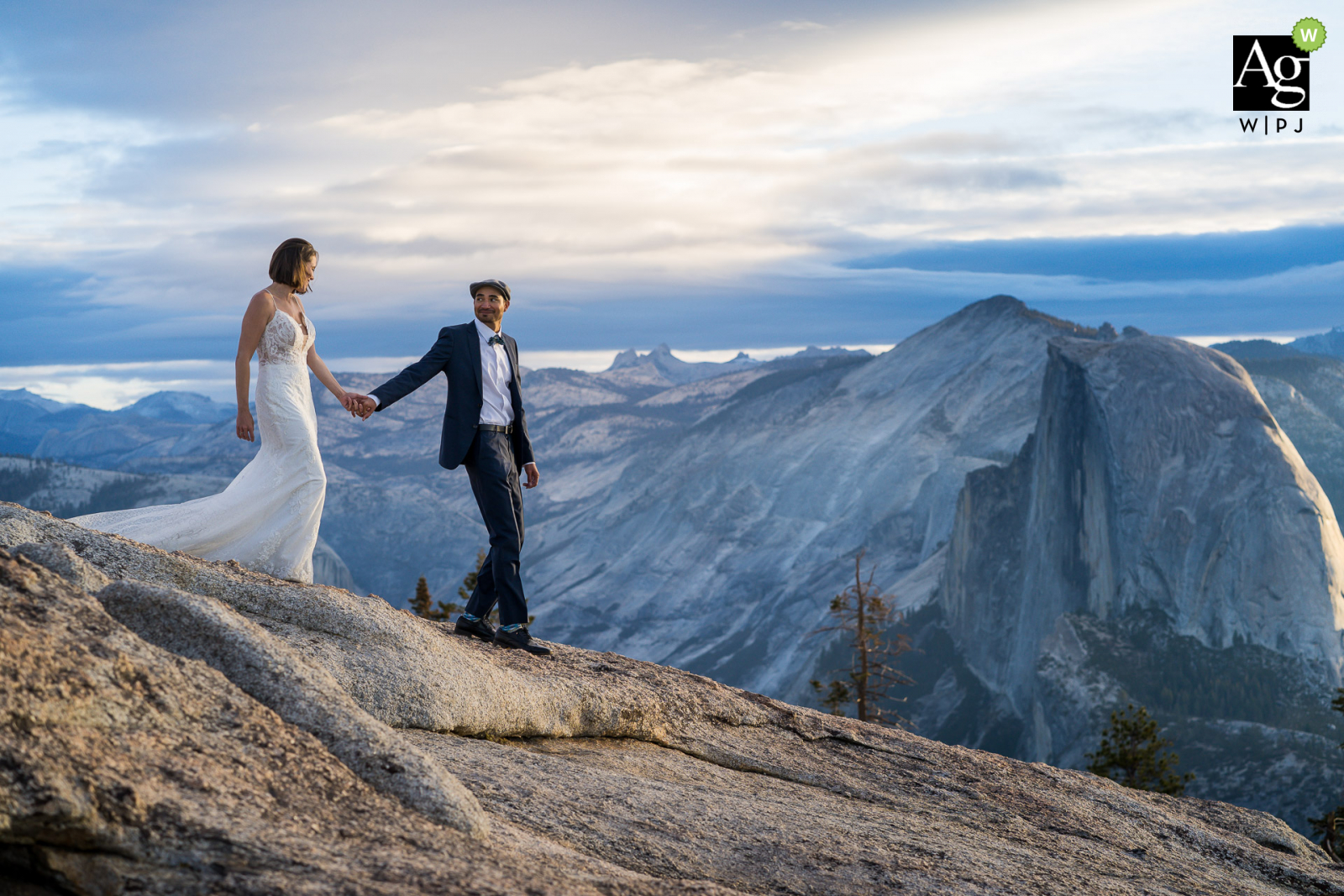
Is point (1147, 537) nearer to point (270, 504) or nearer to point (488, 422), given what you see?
point (488, 422)

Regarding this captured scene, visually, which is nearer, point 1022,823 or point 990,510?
point 1022,823

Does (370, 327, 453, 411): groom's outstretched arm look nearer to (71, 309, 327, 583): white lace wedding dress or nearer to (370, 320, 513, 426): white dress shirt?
(370, 320, 513, 426): white dress shirt

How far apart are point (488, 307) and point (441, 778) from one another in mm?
5344

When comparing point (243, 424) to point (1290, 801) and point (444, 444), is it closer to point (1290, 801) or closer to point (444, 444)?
point (444, 444)

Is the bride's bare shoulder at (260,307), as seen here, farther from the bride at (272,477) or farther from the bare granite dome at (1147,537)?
the bare granite dome at (1147,537)

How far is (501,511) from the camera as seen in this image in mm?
8938

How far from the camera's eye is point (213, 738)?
4.21m

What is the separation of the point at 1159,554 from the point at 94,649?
102 m

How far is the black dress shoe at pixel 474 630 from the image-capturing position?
9234 millimetres

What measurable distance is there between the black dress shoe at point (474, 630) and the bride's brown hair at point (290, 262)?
10.9 feet

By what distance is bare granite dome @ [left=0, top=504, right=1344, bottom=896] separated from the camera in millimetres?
3561

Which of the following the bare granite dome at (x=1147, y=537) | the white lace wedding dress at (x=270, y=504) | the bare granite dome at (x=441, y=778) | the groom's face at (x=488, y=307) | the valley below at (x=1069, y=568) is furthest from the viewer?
the bare granite dome at (x=1147, y=537)

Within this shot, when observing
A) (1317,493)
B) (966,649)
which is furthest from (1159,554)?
(966,649)

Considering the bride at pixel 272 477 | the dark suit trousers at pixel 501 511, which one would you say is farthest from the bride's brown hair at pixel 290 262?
the dark suit trousers at pixel 501 511
